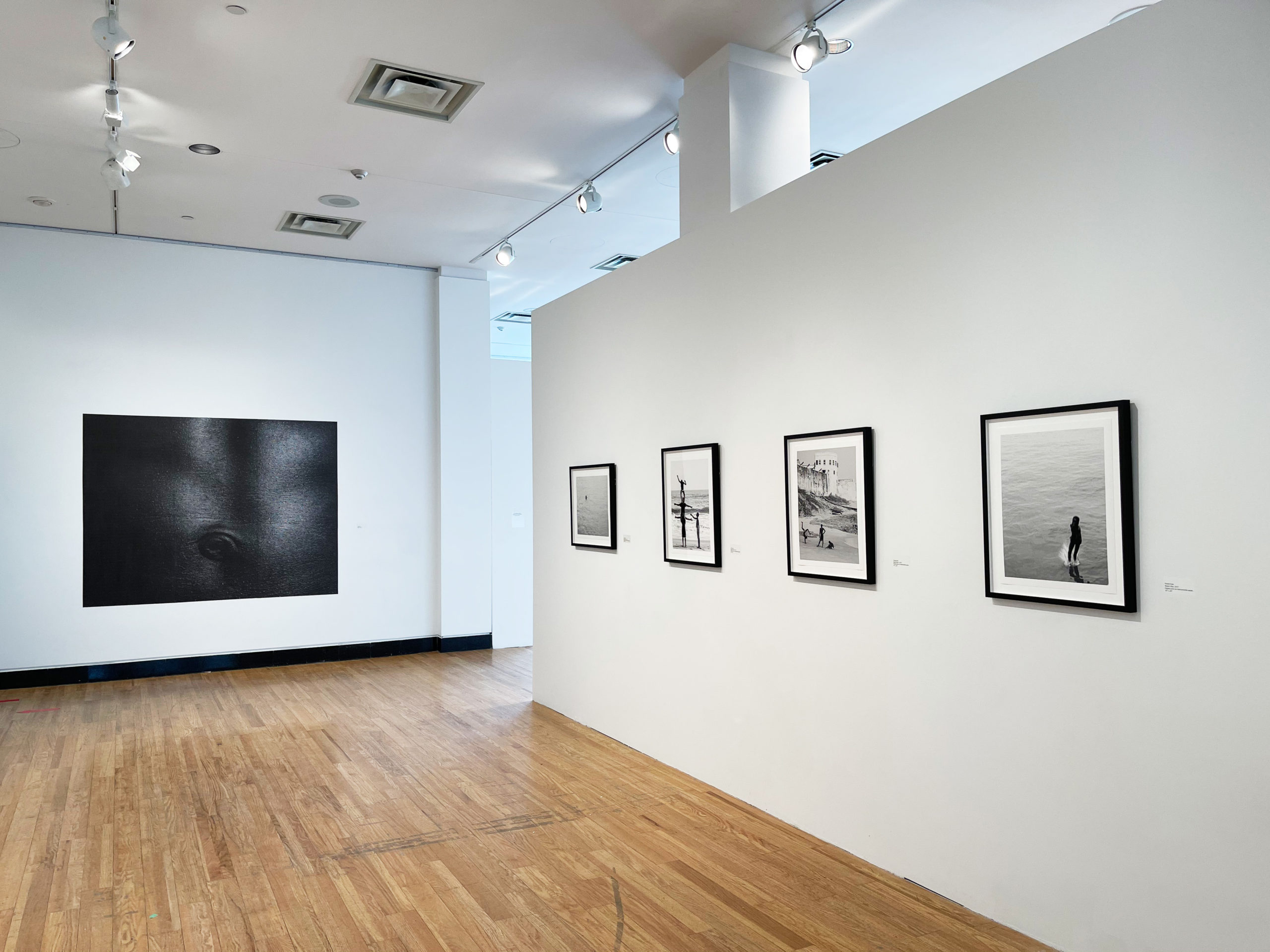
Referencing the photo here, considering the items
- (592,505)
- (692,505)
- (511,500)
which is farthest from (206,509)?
(692,505)

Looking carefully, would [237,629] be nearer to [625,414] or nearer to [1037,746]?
[625,414]

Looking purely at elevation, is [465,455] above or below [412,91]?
below

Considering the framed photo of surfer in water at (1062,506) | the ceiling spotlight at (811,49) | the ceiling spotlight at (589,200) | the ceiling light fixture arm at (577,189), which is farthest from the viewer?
the ceiling spotlight at (589,200)

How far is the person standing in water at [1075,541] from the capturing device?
3.11 metres

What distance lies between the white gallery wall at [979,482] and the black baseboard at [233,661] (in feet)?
16.8

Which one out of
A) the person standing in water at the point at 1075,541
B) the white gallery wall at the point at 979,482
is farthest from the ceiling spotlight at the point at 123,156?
the person standing in water at the point at 1075,541

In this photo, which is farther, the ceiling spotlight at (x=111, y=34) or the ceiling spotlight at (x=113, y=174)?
the ceiling spotlight at (x=113, y=174)

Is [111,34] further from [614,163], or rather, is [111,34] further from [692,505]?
[692,505]

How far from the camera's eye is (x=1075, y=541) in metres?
3.12

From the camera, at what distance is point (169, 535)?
8.70 metres

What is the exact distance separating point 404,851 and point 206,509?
19.0 ft

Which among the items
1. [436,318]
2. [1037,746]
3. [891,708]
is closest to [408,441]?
[436,318]

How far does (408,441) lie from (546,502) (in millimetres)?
3254

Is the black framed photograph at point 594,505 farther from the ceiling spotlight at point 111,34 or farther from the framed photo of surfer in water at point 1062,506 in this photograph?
the ceiling spotlight at point 111,34
